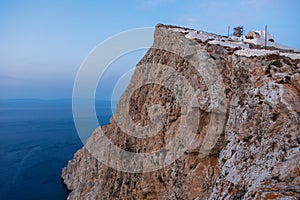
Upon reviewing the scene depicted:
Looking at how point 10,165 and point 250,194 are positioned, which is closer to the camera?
point 250,194

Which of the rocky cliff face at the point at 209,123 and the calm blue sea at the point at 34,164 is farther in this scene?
the calm blue sea at the point at 34,164

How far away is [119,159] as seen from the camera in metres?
24.1

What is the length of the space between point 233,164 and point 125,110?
63.8ft

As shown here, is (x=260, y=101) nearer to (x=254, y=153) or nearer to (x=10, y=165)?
(x=254, y=153)

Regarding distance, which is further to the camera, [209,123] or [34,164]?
[34,164]

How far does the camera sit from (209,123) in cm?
1266

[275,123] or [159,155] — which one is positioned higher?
[275,123]

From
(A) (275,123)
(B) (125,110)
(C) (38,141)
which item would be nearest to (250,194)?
(A) (275,123)

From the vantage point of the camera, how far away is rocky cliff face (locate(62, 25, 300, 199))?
711 cm

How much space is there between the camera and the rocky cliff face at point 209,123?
23.3 ft

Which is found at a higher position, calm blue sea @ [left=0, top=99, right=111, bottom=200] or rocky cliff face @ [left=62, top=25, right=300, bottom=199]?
rocky cliff face @ [left=62, top=25, right=300, bottom=199]

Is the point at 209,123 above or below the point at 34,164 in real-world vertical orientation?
above

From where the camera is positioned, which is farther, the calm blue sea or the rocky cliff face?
the calm blue sea

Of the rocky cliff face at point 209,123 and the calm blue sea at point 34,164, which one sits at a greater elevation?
the rocky cliff face at point 209,123
